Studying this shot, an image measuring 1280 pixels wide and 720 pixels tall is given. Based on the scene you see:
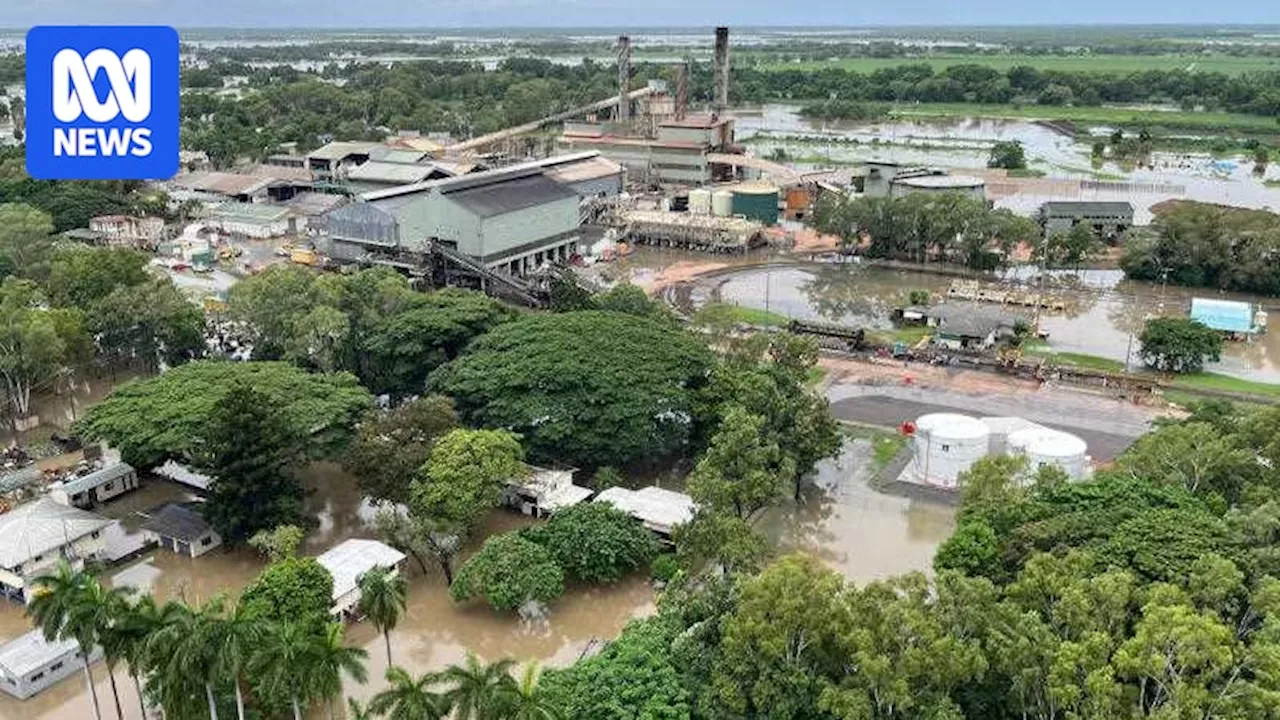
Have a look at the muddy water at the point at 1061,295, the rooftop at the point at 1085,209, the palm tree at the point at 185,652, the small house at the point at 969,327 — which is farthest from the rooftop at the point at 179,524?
the rooftop at the point at 1085,209

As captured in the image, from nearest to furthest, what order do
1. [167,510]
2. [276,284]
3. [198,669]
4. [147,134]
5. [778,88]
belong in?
1. [198,669]
2. [147,134]
3. [167,510]
4. [276,284]
5. [778,88]

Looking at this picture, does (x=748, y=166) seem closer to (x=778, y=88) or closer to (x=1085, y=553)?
(x=1085, y=553)

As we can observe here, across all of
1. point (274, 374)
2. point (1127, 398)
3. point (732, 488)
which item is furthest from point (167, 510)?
point (1127, 398)

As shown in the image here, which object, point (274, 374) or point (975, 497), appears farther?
point (274, 374)

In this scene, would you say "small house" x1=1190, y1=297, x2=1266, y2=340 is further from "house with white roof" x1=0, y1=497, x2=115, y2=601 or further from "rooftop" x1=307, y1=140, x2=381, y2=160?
"rooftop" x1=307, y1=140, x2=381, y2=160

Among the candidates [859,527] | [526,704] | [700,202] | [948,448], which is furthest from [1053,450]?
[700,202]

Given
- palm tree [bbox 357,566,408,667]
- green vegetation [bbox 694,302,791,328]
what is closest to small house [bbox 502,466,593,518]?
palm tree [bbox 357,566,408,667]
